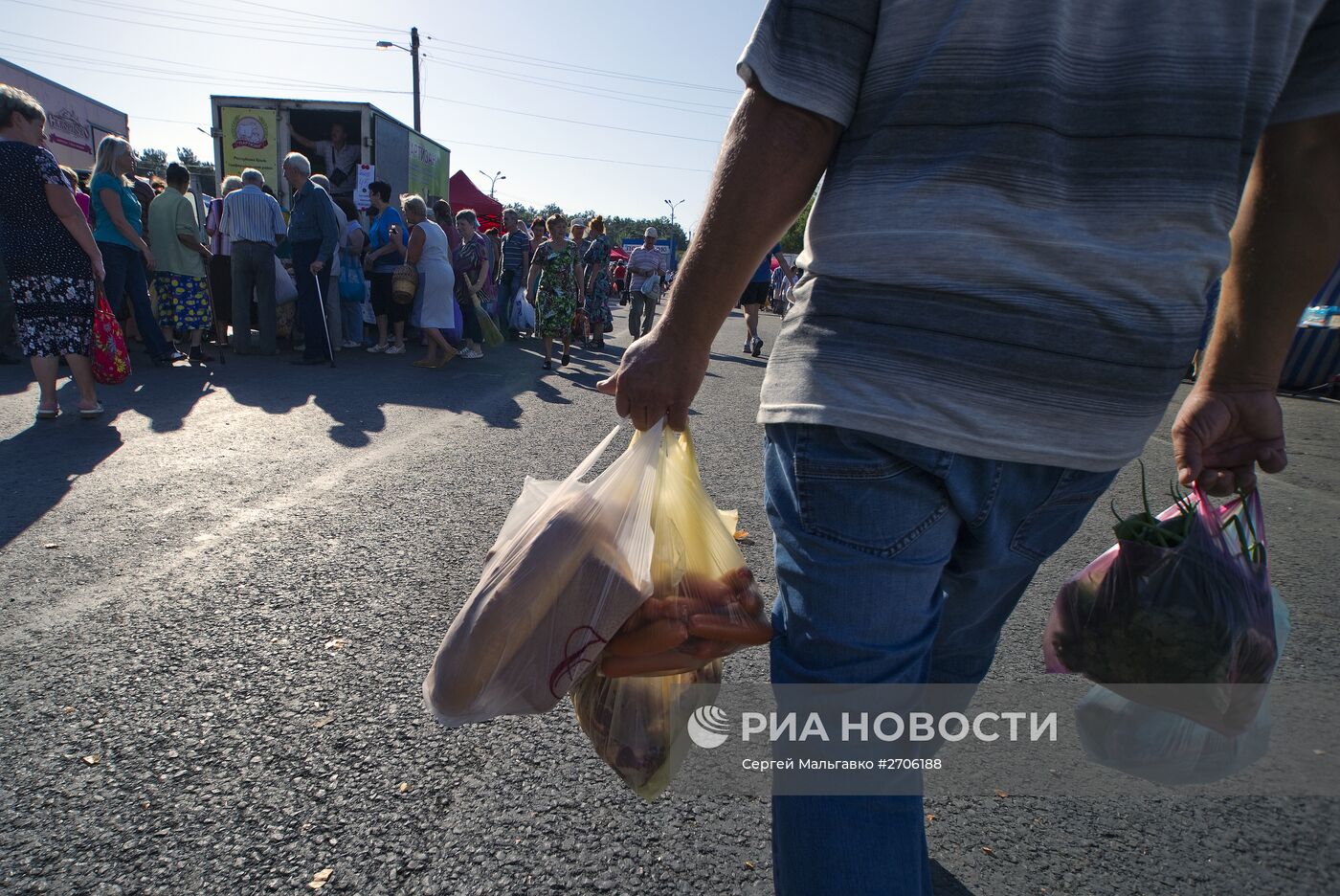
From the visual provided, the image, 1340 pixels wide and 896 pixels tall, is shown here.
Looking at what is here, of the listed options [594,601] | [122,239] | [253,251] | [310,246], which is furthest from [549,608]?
[253,251]

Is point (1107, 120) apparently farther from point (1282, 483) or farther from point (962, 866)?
point (1282, 483)

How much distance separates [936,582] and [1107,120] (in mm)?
713

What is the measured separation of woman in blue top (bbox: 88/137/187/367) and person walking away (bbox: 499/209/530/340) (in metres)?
5.20

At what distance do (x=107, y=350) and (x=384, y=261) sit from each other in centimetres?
438

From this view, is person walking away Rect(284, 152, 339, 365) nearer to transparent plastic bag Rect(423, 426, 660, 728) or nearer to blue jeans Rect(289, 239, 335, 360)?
blue jeans Rect(289, 239, 335, 360)

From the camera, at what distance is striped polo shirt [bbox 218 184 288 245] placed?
8.83 meters

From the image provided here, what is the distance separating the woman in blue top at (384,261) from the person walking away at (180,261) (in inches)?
76.1

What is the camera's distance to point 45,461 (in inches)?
183

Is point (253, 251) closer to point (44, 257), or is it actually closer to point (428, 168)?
point (44, 257)

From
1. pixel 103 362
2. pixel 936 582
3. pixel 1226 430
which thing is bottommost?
pixel 103 362

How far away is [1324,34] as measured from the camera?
1.34 m

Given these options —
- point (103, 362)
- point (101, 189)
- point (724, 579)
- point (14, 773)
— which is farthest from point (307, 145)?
point (724, 579)

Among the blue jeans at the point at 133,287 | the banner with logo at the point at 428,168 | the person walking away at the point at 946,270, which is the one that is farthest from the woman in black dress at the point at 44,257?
the banner with logo at the point at 428,168

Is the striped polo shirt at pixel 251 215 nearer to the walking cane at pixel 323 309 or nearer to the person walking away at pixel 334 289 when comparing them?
the person walking away at pixel 334 289
